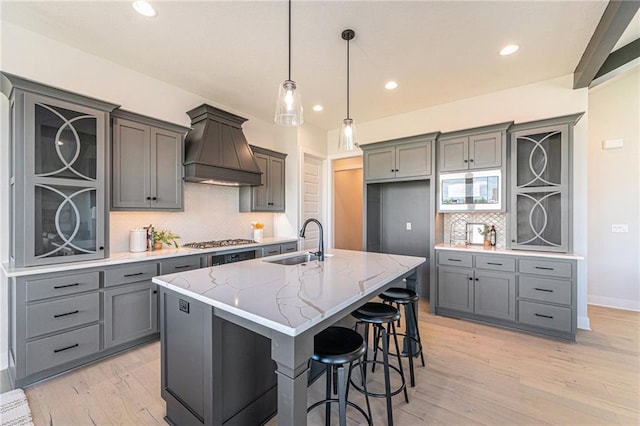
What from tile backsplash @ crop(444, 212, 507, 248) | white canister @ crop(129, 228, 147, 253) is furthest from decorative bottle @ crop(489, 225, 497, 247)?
white canister @ crop(129, 228, 147, 253)

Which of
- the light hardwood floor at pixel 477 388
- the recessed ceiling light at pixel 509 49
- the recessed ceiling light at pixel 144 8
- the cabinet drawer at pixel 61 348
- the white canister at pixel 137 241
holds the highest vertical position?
the recessed ceiling light at pixel 509 49

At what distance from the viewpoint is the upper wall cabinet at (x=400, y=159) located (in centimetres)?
393

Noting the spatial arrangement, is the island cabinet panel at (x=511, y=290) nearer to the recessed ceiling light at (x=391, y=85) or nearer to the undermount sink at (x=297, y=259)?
the undermount sink at (x=297, y=259)

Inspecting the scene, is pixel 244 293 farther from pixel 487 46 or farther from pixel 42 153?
pixel 487 46

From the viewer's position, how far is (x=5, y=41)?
245 centimetres

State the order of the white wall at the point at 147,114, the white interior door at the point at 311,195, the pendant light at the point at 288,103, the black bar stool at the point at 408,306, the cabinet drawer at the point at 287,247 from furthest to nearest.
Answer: the white interior door at the point at 311,195
the cabinet drawer at the point at 287,247
the white wall at the point at 147,114
the black bar stool at the point at 408,306
the pendant light at the point at 288,103

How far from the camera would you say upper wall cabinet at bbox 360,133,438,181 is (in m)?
3.93

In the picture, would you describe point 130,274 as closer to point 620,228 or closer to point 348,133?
point 348,133

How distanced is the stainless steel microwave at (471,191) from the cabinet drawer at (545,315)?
1180mm

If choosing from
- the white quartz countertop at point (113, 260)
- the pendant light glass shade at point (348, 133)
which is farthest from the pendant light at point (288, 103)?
the white quartz countertop at point (113, 260)

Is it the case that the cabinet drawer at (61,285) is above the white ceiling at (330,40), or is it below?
below

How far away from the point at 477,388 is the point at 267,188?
3706 mm

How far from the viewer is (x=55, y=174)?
95.0 inches

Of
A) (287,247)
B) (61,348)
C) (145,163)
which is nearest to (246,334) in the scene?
(61,348)
